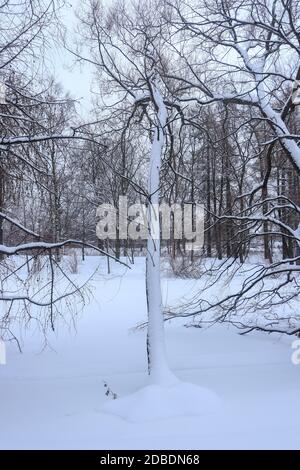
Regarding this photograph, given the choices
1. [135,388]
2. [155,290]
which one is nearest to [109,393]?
[135,388]

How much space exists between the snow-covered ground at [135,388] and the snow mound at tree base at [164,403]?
51 millimetres

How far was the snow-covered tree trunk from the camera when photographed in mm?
5758

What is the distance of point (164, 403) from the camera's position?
530cm

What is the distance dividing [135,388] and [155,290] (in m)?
1.27

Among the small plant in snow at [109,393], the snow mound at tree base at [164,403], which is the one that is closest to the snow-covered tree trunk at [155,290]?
the snow mound at tree base at [164,403]

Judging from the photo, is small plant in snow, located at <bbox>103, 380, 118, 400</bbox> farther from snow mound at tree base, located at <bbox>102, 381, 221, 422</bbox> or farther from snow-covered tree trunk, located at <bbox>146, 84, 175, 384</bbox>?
snow-covered tree trunk, located at <bbox>146, 84, 175, 384</bbox>

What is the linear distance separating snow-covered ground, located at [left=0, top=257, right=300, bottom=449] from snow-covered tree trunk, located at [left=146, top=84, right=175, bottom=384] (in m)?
0.54

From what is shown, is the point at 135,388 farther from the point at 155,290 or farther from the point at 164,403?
the point at 155,290

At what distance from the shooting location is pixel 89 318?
38.3 feet

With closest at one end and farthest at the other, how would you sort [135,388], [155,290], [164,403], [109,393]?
[164,403] → [155,290] → [109,393] → [135,388]

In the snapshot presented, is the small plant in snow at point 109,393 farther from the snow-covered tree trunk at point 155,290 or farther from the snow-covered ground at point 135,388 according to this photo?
the snow-covered tree trunk at point 155,290

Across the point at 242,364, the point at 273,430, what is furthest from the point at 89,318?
the point at 273,430

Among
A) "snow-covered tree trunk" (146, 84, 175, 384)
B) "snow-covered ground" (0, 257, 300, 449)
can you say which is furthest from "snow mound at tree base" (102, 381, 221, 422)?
"snow-covered tree trunk" (146, 84, 175, 384)
